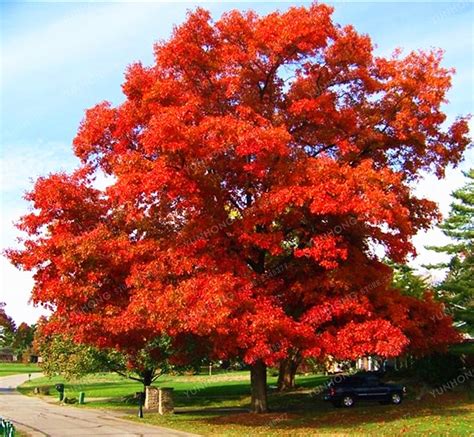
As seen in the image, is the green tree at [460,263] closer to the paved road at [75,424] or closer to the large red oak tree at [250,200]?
the large red oak tree at [250,200]

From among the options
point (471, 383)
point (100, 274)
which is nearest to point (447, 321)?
point (471, 383)

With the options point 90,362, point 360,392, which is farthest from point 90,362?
point 360,392

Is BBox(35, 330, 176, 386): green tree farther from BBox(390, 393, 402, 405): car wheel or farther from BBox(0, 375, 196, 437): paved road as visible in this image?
BBox(390, 393, 402, 405): car wheel

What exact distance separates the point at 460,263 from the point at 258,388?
57.9ft

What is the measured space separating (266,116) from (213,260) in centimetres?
509

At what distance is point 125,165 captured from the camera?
59.0 feet

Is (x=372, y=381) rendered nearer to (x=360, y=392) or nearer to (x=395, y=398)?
(x=360, y=392)

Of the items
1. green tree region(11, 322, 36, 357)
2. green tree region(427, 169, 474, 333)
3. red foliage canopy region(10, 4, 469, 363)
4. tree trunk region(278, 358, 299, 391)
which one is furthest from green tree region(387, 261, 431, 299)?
green tree region(11, 322, 36, 357)

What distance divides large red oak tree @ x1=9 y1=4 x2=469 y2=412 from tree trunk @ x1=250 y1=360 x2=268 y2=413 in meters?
0.12

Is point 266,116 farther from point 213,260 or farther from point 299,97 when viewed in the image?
point 213,260

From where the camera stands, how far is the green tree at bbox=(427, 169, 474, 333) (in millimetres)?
30672

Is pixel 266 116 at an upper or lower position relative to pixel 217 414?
upper

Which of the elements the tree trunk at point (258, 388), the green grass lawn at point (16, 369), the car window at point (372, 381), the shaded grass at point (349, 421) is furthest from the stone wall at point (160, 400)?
the green grass lawn at point (16, 369)

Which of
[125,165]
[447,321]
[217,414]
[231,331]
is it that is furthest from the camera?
[217,414]
